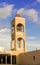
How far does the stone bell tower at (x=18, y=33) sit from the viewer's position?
31.2 m

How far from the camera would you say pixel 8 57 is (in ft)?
104

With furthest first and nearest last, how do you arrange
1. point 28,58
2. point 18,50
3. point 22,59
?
point 18,50
point 22,59
point 28,58

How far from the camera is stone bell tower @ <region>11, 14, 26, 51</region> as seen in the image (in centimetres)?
3120

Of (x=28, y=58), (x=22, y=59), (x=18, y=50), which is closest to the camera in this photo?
(x=28, y=58)

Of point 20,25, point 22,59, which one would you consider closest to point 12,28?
point 20,25

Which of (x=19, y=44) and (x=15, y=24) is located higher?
(x=15, y=24)

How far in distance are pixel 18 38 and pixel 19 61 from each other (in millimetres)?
4112

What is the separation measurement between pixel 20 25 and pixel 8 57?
16.9 feet

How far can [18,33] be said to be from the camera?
3148cm

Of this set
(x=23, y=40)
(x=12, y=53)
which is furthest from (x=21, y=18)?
(x=12, y=53)

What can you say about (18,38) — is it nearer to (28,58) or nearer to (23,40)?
(23,40)

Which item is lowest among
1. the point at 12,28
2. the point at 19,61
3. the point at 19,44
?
the point at 19,61

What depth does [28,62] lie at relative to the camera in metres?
25.6

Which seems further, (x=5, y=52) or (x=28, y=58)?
(x=5, y=52)
